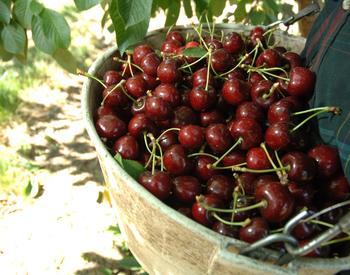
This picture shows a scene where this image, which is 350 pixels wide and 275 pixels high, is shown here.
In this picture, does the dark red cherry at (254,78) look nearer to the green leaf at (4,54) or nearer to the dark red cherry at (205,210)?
the dark red cherry at (205,210)

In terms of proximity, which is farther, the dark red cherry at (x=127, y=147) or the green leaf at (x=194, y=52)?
the green leaf at (x=194, y=52)

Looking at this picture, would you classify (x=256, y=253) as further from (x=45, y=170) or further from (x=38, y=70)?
(x=38, y=70)

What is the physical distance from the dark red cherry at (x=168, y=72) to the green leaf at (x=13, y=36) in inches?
22.3

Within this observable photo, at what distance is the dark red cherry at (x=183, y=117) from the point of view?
4.03ft

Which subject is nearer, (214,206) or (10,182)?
(214,206)

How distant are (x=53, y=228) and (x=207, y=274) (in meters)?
1.32

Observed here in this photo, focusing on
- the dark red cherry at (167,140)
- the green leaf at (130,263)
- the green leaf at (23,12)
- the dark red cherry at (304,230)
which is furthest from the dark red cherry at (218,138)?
the green leaf at (130,263)

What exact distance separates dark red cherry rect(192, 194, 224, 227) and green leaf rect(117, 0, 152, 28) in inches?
20.0

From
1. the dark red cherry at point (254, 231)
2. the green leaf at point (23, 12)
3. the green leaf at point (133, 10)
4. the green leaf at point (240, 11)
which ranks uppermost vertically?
the green leaf at point (133, 10)

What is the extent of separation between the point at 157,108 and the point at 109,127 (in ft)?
0.50

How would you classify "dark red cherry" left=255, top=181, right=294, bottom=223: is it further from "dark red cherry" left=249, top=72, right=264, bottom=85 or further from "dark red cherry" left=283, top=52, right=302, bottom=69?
"dark red cherry" left=283, top=52, right=302, bottom=69

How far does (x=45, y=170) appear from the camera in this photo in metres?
2.40

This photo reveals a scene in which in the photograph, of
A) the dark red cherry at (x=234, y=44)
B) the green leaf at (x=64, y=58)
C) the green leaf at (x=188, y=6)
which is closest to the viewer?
the dark red cherry at (x=234, y=44)

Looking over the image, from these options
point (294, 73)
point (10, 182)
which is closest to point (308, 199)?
point (294, 73)
